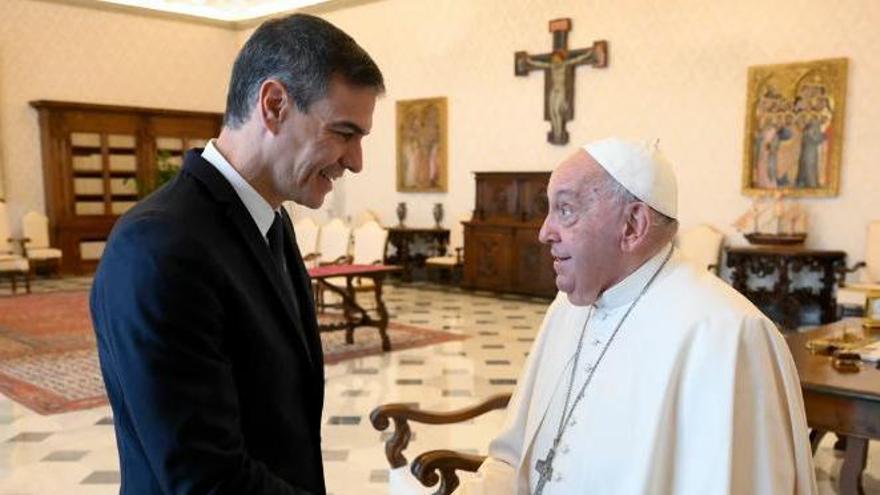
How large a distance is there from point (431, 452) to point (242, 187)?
Result: 4.13 ft

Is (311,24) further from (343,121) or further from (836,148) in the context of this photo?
(836,148)

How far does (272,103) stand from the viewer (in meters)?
1.15

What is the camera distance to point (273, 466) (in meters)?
1.21

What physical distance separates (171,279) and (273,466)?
1.31 ft

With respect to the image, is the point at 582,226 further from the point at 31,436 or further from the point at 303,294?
the point at 31,436

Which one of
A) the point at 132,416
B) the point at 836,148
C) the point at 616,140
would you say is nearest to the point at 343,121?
the point at 132,416

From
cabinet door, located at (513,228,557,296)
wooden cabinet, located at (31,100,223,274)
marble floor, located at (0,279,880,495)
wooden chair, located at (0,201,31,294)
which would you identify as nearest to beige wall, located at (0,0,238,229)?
wooden cabinet, located at (31,100,223,274)

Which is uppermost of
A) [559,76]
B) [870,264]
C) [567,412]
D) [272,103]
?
[559,76]

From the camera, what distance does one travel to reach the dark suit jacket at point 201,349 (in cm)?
99

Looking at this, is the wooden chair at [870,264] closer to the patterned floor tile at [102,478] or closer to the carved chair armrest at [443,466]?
the carved chair armrest at [443,466]

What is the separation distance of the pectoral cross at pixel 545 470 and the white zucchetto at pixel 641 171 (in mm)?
690

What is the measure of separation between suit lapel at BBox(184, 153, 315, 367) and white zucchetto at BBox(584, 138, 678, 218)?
858mm

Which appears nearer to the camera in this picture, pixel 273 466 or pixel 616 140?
pixel 273 466

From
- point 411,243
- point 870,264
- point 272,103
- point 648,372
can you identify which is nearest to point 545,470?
point 648,372
